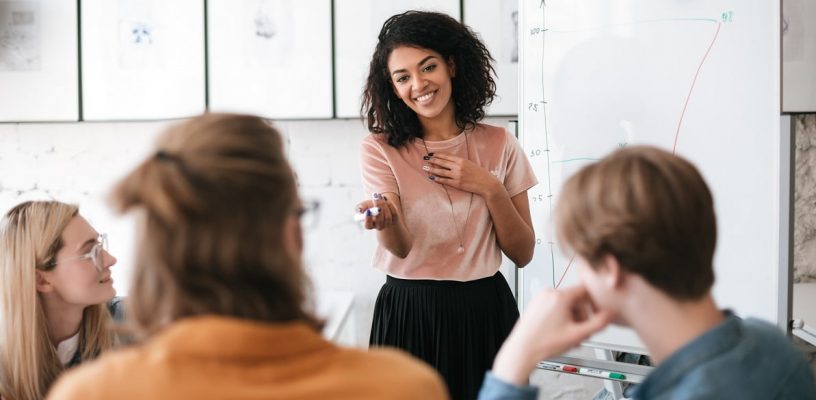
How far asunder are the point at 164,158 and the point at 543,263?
51.5 inches

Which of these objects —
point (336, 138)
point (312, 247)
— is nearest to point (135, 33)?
point (336, 138)

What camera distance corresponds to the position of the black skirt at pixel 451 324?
4.90ft

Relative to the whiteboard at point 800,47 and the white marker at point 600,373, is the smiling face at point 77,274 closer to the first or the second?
the white marker at point 600,373

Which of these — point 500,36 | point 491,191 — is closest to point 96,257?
point 491,191

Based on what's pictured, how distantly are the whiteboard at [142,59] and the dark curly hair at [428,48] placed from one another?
1029 mm

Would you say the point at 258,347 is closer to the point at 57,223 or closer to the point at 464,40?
the point at 57,223

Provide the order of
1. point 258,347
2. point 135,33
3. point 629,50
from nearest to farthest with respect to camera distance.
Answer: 1. point 258,347
2. point 629,50
3. point 135,33

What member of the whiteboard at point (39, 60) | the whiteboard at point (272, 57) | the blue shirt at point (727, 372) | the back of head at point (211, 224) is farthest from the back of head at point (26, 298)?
the whiteboard at point (39, 60)

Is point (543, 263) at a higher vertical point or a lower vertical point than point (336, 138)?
lower

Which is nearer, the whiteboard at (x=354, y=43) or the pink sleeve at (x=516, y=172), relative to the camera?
the pink sleeve at (x=516, y=172)

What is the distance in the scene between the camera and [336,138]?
2404mm

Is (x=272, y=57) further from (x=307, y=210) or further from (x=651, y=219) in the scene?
(x=651, y=219)

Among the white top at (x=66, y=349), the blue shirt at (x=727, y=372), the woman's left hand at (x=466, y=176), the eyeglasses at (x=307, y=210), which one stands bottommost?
the white top at (x=66, y=349)

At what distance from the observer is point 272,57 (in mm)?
2357
